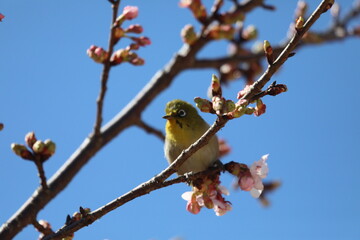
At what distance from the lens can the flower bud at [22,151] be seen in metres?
3.01

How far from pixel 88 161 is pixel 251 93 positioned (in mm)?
2644

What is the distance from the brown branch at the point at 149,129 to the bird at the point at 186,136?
23 cm

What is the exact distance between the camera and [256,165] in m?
3.00

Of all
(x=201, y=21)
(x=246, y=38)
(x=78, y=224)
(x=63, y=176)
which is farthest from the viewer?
(x=246, y=38)

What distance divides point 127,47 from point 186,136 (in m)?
1.12

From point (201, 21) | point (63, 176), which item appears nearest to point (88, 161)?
point (63, 176)

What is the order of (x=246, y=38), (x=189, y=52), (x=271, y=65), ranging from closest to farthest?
1. (x=271, y=65)
2. (x=189, y=52)
3. (x=246, y=38)

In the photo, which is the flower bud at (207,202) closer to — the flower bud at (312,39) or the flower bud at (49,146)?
the flower bud at (49,146)

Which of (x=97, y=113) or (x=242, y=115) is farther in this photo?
(x=97, y=113)

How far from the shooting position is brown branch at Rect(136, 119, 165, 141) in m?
4.93

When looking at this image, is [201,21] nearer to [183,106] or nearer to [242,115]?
[183,106]

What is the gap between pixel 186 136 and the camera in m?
4.41

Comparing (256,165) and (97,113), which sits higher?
(97,113)

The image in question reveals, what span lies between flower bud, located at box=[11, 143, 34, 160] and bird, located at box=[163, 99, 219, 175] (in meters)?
1.55
